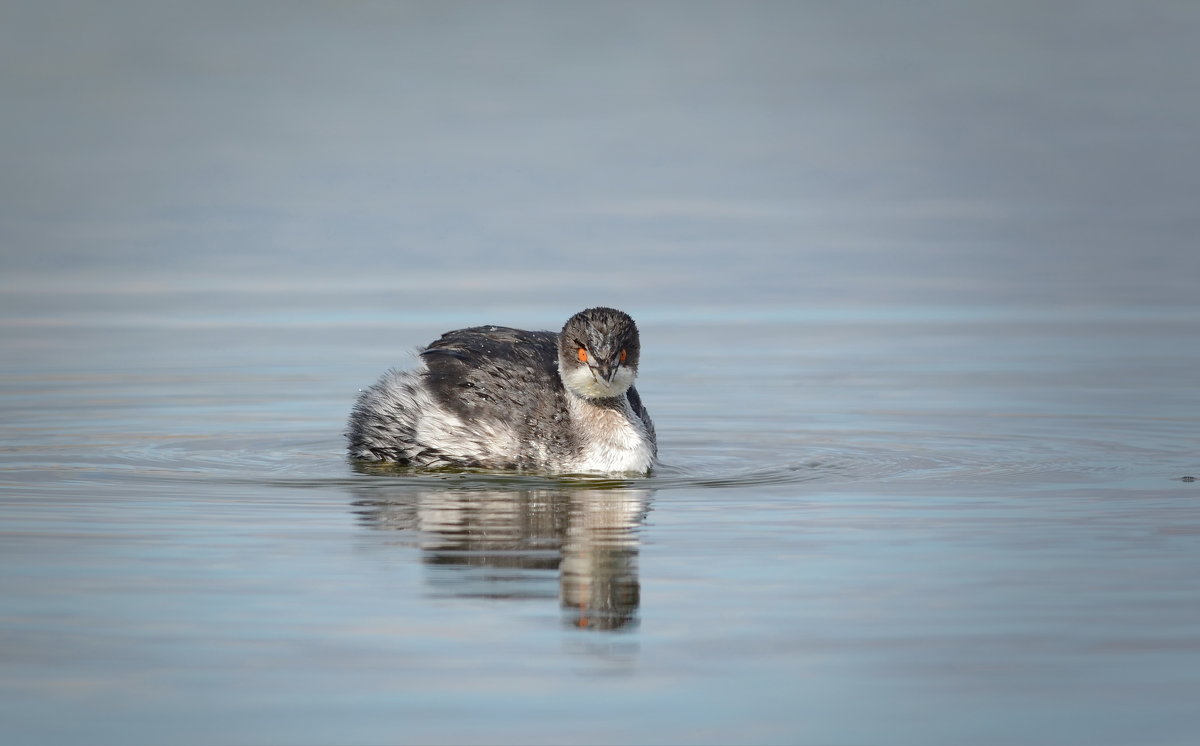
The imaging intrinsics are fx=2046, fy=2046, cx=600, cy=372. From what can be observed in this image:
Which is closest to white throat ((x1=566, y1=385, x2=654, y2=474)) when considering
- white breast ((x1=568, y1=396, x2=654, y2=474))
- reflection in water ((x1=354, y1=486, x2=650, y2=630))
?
white breast ((x1=568, y1=396, x2=654, y2=474))

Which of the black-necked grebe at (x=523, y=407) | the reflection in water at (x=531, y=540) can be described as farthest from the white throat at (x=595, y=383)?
the reflection in water at (x=531, y=540)

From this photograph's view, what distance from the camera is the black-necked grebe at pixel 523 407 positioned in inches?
456

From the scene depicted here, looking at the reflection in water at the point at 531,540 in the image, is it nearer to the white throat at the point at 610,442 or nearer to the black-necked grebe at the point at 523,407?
the white throat at the point at 610,442

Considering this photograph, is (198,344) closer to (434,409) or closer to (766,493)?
(434,409)

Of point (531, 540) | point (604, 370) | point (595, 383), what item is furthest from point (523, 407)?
point (531, 540)

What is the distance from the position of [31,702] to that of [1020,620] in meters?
3.55

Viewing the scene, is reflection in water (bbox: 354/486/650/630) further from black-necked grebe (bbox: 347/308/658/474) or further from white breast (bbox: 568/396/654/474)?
black-necked grebe (bbox: 347/308/658/474)

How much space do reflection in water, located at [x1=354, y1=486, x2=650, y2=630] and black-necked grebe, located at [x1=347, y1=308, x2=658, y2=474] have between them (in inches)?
21.9

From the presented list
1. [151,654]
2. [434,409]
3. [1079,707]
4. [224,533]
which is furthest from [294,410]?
[1079,707]

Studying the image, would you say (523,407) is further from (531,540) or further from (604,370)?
(531,540)

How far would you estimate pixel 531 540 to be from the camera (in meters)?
9.23

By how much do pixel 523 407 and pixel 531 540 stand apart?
105 inches

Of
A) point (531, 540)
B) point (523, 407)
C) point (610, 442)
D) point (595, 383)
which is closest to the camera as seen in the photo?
point (531, 540)

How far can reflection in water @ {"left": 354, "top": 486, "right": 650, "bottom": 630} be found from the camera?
26.3ft
